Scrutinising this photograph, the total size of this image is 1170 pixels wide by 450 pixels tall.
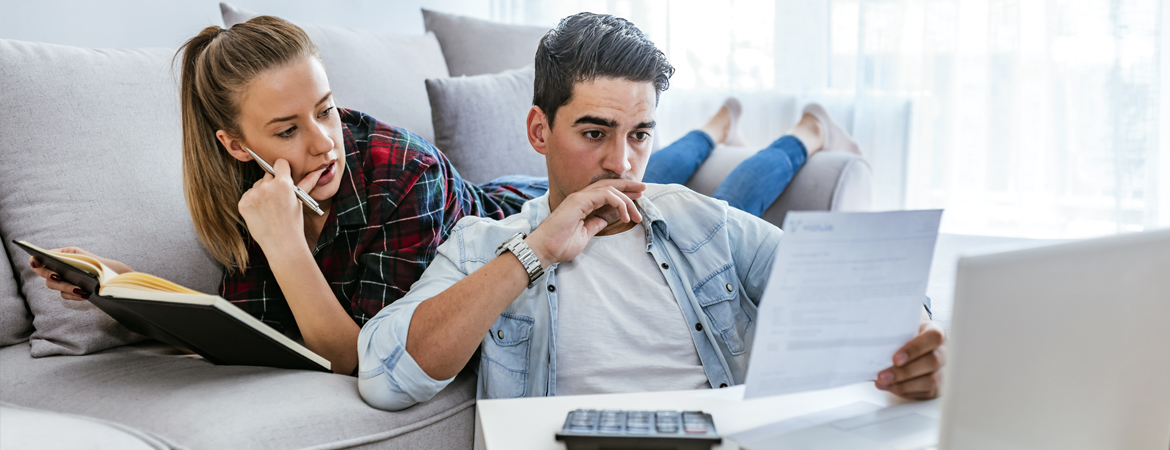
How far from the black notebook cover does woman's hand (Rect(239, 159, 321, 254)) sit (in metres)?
0.19

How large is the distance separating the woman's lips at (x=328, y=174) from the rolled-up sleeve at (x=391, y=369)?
0.34m

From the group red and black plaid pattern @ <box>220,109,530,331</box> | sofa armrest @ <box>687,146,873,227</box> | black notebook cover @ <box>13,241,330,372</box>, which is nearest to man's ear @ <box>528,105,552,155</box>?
red and black plaid pattern @ <box>220,109,530,331</box>

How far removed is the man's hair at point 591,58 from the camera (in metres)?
1.06

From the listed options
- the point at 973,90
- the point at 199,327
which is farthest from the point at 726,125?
the point at 199,327

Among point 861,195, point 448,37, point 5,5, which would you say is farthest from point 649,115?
point 5,5

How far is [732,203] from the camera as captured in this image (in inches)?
71.6

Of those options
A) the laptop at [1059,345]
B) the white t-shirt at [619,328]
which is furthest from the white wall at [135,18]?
the laptop at [1059,345]

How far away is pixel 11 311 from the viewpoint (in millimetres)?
1160

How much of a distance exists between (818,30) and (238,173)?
2.06 m

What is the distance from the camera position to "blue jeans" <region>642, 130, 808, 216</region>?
183cm

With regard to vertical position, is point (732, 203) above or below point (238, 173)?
below

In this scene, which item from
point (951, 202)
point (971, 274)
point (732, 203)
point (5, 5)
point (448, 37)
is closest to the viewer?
point (971, 274)

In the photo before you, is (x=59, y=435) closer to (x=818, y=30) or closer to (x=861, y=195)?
(x=861, y=195)

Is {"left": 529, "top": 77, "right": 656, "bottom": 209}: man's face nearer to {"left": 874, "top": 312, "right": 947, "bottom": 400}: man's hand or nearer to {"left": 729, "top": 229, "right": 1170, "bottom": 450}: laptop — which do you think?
{"left": 874, "top": 312, "right": 947, "bottom": 400}: man's hand
